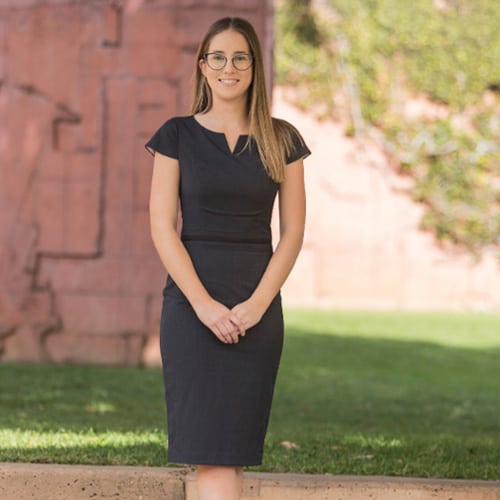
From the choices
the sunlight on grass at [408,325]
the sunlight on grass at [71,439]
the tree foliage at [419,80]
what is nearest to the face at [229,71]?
the sunlight on grass at [71,439]

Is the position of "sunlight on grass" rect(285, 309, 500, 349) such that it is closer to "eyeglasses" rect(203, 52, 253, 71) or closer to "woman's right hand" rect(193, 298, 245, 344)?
"eyeglasses" rect(203, 52, 253, 71)

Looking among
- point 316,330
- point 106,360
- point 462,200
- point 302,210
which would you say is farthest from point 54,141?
point 462,200

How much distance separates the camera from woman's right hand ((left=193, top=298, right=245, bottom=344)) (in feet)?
12.2

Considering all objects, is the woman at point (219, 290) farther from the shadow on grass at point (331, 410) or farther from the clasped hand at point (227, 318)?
the shadow on grass at point (331, 410)

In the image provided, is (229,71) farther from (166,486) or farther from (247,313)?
(166,486)

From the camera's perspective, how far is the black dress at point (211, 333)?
3809 millimetres

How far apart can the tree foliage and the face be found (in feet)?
45.2

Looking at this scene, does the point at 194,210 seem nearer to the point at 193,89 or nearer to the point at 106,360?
the point at 193,89

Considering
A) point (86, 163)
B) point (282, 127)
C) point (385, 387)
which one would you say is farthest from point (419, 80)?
point (282, 127)

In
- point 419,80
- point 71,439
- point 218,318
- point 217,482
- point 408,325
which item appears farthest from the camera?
point 419,80

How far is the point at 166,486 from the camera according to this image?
16.0ft

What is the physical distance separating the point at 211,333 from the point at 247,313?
124 mm

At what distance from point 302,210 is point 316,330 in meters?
10.3

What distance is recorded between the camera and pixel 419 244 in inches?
683
